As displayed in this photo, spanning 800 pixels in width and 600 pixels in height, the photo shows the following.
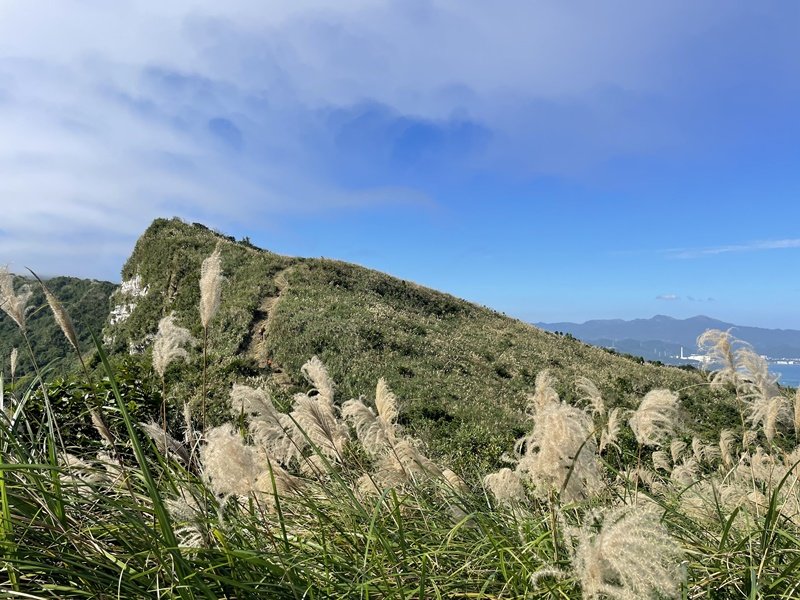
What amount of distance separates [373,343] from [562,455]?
20.8 m

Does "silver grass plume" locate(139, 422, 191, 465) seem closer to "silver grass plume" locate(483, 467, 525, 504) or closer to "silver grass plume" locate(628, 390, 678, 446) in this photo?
"silver grass plume" locate(483, 467, 525, 504)

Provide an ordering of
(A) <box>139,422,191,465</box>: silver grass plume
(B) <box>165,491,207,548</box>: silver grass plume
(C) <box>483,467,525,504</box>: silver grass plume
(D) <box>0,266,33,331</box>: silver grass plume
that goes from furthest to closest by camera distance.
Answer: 1. (C) <box>483,467,525,504</box>: silver grass plume
2. (D) <box>0,266,33,331</box>: silver grass plume
3. (A) <box>139,422,191,465</box>: silver grass plume
4. (B) <box>165,491,207,548</box>: silver grass plume

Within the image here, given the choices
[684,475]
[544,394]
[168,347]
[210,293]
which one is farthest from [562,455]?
[684,475]

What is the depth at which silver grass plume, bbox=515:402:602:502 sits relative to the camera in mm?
2145

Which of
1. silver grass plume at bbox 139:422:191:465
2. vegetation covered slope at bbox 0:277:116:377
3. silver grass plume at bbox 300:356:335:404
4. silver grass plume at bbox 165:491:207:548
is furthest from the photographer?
vegetation covered slope at bbox 0:277:116:377

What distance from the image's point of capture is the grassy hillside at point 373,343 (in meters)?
17.8

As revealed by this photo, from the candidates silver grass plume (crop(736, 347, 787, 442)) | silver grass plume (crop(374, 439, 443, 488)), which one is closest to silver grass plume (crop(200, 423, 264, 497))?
silver grass plume (crop(374, 439, 443, 488))

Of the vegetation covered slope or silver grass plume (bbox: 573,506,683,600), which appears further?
the vegetation covered slope

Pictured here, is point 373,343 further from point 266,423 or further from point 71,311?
point 266,423

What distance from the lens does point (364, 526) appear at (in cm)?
316

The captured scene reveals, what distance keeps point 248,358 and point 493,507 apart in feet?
59.5

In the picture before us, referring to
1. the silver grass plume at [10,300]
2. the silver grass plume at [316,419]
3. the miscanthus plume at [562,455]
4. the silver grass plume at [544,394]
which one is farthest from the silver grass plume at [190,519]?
the silver grass plume at [544,394]

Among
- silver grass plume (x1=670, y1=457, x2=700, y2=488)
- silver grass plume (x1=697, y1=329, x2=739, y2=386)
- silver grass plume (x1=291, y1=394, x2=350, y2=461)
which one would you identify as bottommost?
silver grass plume (x1=670, y1=457, x2=700, y2=488)

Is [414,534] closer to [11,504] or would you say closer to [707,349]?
[11,504]
